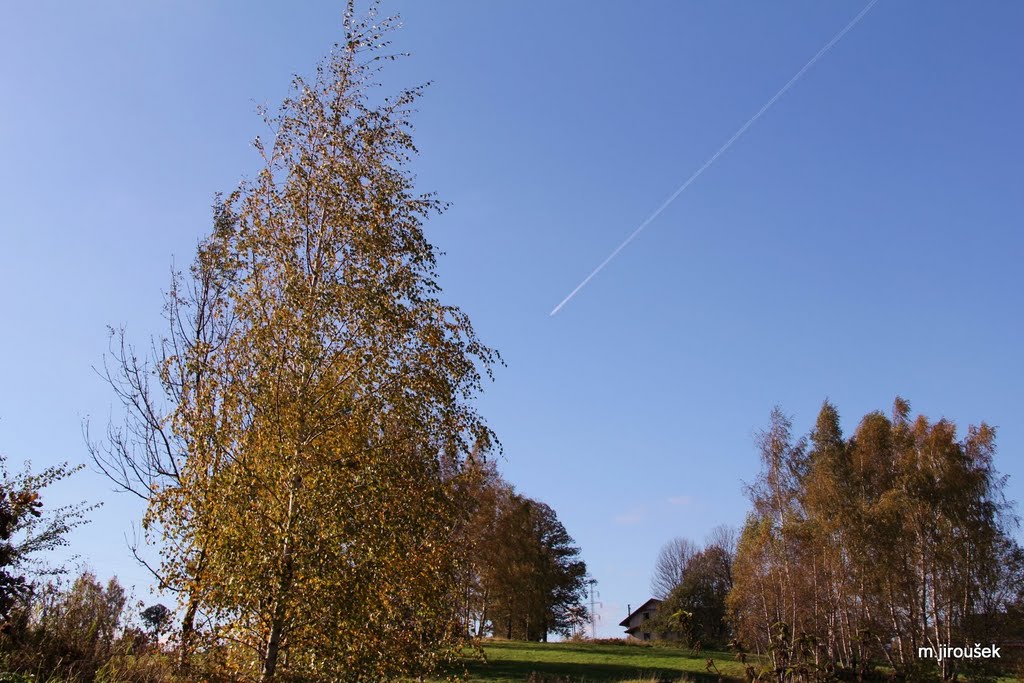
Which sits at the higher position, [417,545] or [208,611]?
[417,545]

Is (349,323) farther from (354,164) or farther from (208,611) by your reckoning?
(208,611)

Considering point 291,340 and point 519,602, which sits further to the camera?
point 519,602

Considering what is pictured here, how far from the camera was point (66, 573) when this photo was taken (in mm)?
17828

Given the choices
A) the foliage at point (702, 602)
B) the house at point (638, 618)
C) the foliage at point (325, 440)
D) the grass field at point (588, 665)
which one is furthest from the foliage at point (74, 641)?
the house at point (638, 618)

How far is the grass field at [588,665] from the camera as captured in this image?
28.6m

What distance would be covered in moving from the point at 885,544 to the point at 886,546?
0.43 feet

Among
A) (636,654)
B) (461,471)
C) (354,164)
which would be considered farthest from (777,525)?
(354,164)

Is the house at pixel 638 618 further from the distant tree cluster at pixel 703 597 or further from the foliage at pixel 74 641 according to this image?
the foliage at pixel 74 641

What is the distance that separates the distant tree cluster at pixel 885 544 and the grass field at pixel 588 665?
4.12 meters

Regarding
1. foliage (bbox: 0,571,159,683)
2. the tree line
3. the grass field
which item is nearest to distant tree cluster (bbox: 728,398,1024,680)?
the tree line

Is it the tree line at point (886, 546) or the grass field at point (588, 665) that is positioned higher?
the tree line at point (886, 546)

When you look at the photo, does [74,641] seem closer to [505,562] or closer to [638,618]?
[505,562]

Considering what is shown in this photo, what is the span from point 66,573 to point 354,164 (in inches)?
487

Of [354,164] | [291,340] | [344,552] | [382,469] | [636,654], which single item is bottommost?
[636,654]
